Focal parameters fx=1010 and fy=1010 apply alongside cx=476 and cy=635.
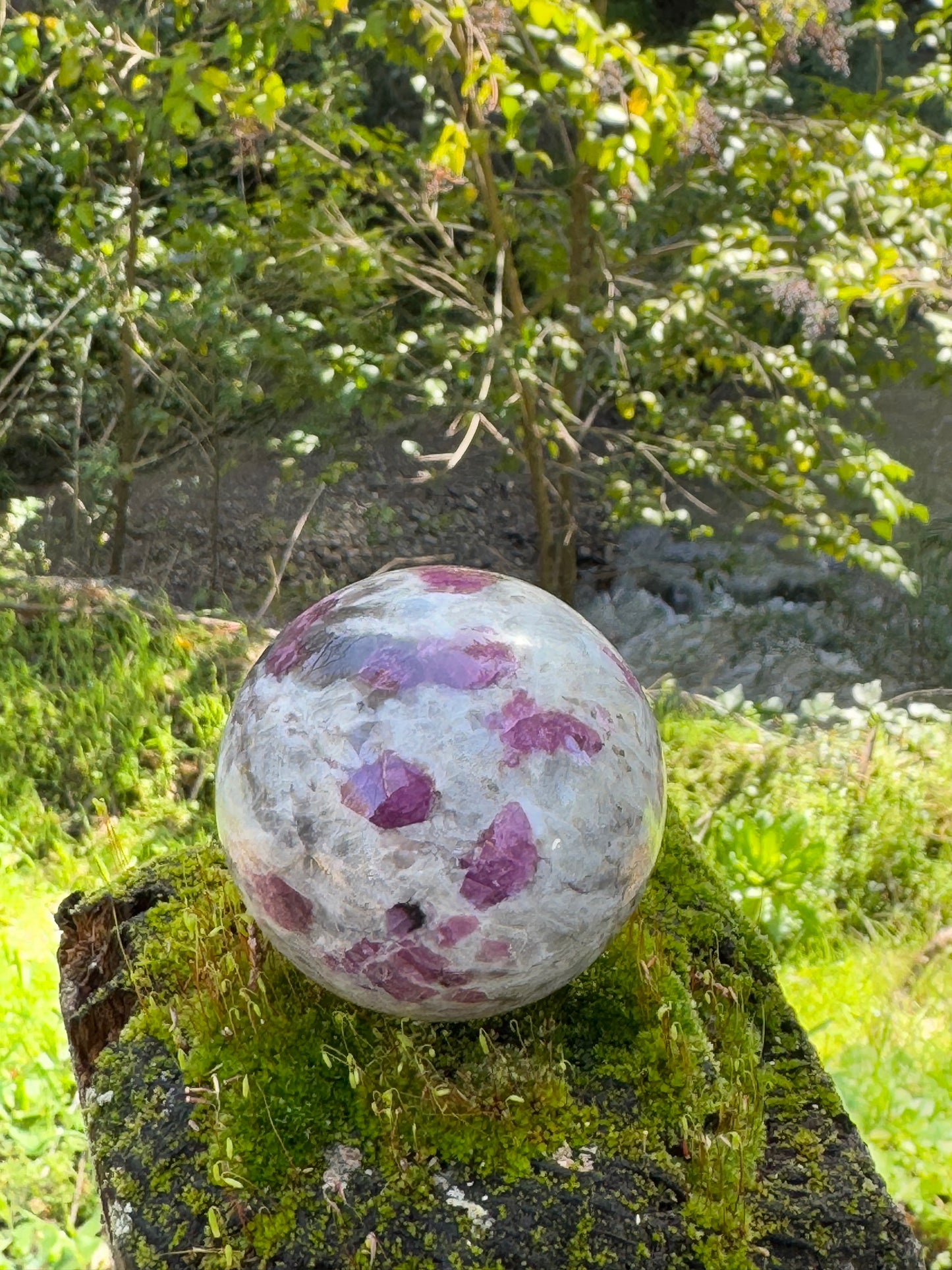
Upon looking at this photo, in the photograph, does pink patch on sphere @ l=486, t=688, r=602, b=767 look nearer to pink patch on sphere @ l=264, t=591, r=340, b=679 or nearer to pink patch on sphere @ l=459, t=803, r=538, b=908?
pink patch on sphere @ l=459, t=803, r=538, b=908

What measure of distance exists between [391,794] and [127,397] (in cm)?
484

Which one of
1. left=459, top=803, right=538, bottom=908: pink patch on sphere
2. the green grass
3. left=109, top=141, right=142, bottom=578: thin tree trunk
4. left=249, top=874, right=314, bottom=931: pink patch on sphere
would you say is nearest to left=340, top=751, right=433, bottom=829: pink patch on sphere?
left=459, top=803, right=538, bottom=908: pink patch on sphere

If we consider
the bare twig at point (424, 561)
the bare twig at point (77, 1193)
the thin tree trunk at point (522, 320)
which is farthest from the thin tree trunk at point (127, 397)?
the bare twig at point (77, 1193)

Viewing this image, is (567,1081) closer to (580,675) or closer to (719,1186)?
(719,1186)

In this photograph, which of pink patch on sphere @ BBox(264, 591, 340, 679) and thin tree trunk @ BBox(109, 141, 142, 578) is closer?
pink patch on sphere @ BBox(264, 591, 340, 679)

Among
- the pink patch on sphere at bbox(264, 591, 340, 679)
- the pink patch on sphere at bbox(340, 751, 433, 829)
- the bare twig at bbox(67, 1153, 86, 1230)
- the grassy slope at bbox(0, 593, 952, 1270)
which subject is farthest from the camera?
the grassy slope at bbox(0, 593, 952, 1270)

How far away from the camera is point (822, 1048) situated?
9.73 ft

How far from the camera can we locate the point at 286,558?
18.4 ft

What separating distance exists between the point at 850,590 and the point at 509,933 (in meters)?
6.04

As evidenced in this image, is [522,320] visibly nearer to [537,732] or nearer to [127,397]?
[127,397]

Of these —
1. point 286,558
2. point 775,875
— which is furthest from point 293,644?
point 286,558

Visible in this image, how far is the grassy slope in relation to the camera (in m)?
2.65

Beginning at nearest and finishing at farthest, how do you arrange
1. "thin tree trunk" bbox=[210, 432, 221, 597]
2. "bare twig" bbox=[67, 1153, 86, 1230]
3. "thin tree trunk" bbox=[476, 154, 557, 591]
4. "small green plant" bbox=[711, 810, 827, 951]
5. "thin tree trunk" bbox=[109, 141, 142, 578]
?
"bare twig" bbox=[67, 1153, 86, 1230] < "small green plant" bbox=[711, 810, 827, 951] < "thin tree trunk" bbox=[476, 154, 557, 591] < "thin tree trunk" bbox=[109, 141, 142, 578] < "thin tree trunk" bbox=[210, 432, 221, 597]

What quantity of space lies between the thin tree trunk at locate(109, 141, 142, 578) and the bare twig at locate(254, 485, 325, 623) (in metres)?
0.95
